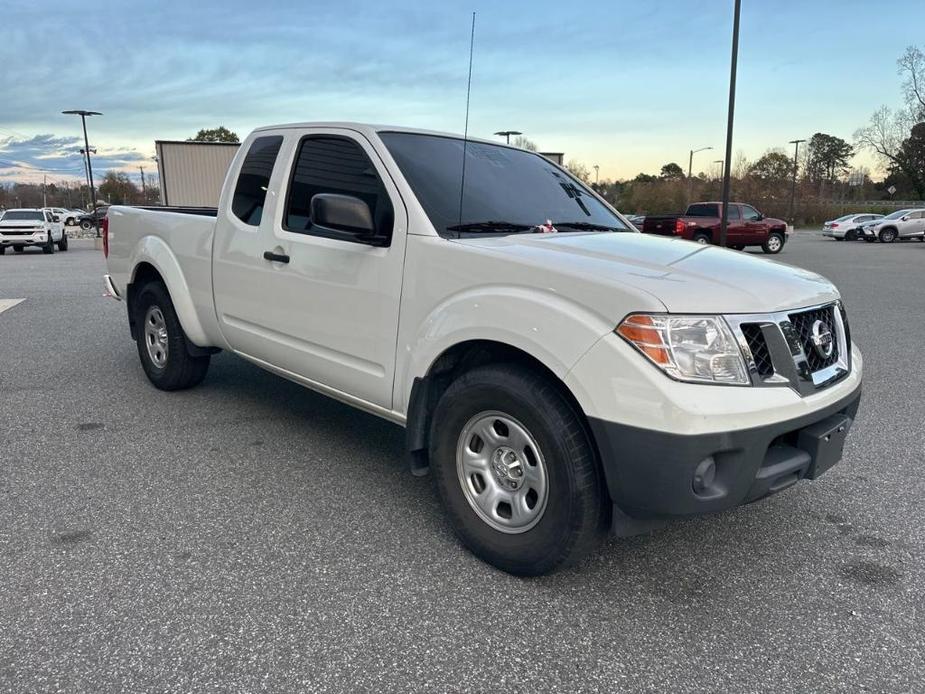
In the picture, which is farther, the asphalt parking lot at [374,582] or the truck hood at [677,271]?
the truck hood at [677,271]

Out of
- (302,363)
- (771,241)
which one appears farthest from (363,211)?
(771,241)

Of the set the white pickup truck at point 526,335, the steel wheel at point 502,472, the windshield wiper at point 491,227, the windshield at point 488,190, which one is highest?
the windshield at point 488,190

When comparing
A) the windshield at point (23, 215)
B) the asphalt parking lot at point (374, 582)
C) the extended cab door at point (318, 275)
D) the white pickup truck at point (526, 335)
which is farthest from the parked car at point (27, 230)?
the white pickup truck at point (526, 335)

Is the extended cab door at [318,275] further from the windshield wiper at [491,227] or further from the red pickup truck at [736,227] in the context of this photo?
the red pickup truck at [736,227]

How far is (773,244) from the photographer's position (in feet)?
90.4

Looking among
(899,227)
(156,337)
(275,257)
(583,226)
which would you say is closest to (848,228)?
(899,227)

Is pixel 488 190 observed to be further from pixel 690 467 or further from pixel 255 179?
pixel 690 467

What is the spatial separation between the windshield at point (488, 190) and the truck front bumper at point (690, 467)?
1333 mm

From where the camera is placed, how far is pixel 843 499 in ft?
12.4

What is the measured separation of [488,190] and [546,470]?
160 cm

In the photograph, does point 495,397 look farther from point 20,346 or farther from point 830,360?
point 20,346

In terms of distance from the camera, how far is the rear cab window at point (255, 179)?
14.0 ft

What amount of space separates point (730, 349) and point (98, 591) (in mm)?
2549

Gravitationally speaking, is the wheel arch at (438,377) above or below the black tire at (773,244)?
below
